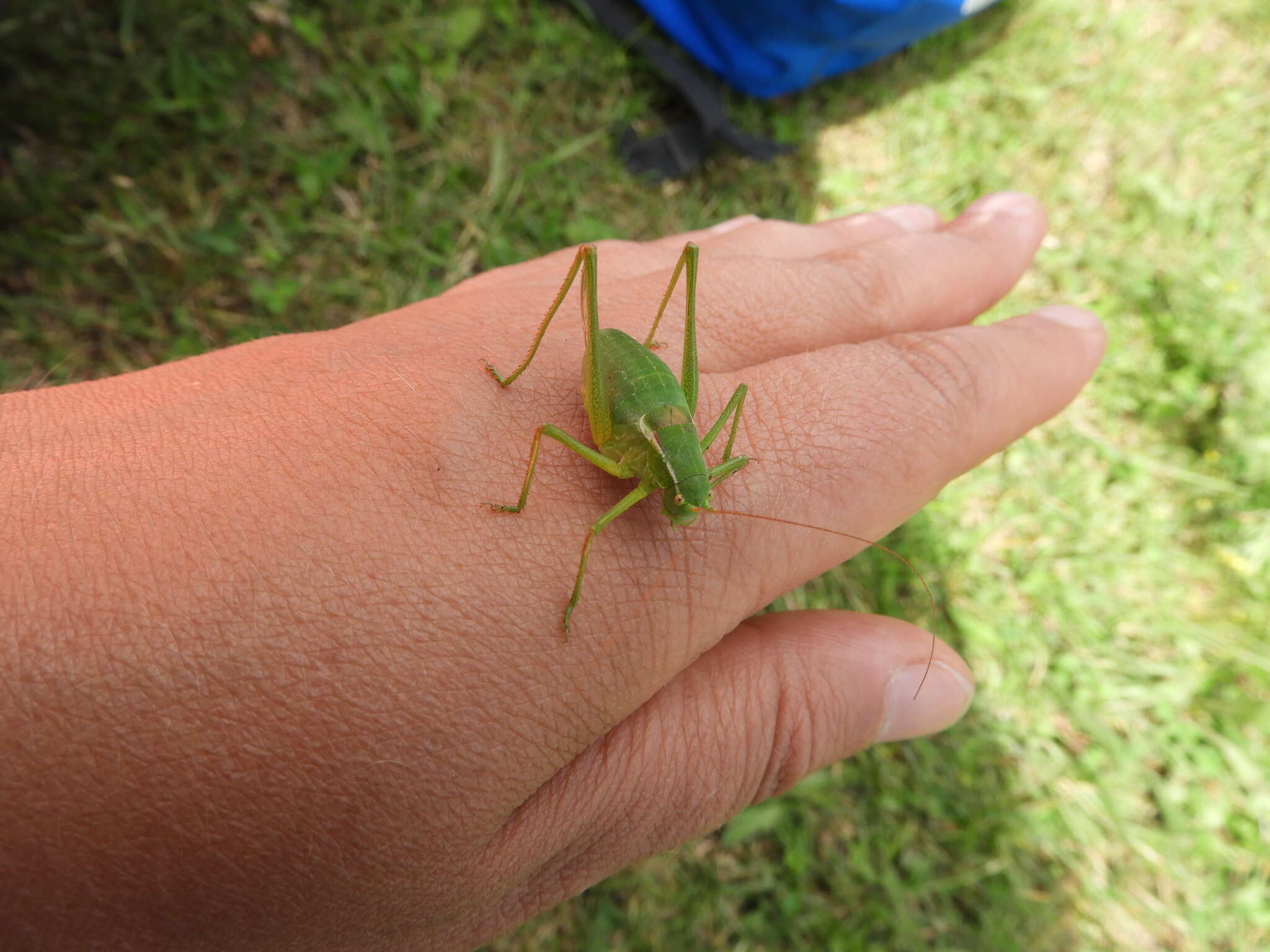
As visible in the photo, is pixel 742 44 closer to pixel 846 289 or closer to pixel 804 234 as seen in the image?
pixel 804 234

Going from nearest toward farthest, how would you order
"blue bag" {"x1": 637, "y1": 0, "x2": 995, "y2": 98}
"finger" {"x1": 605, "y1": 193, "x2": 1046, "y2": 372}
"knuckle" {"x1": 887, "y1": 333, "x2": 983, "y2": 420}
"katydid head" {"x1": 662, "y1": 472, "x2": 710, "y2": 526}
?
1. "katydid head" {"x1": 662, "y1": 472, "x2": 710, "y2": 526}
2. "knuckle" {"x1": 887, "y1": 333, "x2": 983, "y2": 420}
3. "finger" {"x1": 605, "y1": 193, "x2": 1046, "y2": 372}
4. "blue bag" {"x1": 637, "y1": 0, "x2": 995, "y2": 98}

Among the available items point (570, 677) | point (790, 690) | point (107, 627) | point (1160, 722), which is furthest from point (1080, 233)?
point (107, 627)

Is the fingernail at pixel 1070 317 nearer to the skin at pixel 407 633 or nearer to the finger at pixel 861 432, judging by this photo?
the finger at pixel 861 432

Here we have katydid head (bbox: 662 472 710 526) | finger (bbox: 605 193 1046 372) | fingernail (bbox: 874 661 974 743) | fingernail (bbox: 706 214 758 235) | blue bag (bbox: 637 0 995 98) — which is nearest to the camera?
katydid head (bbox: 662 472 710 526)

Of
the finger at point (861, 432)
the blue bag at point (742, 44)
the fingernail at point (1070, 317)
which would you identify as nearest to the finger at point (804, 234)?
the fingernail at point (1070, 317)

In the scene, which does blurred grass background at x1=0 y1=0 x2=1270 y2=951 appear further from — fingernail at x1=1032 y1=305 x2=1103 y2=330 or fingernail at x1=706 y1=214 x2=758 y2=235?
fingernail at x1=1032 y1=305 x2=1103 y2=330

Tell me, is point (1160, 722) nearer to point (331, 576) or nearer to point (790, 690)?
point (790, 690)

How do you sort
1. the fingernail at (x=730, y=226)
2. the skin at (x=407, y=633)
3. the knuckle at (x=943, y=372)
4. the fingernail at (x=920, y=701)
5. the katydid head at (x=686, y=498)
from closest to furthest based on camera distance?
1. the skin at (x=407, y=633)
2. the katydid head at (x=686, y=498)
3. the fingernail at (x=920, y=701)
4. the knuckle at (x=943, y=372)
5. the fingernail at (x=730, y=226)

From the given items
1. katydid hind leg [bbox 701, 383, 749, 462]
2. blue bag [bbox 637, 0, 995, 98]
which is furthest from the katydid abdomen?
blue bag [bbox 637, 0, 995, 98]
